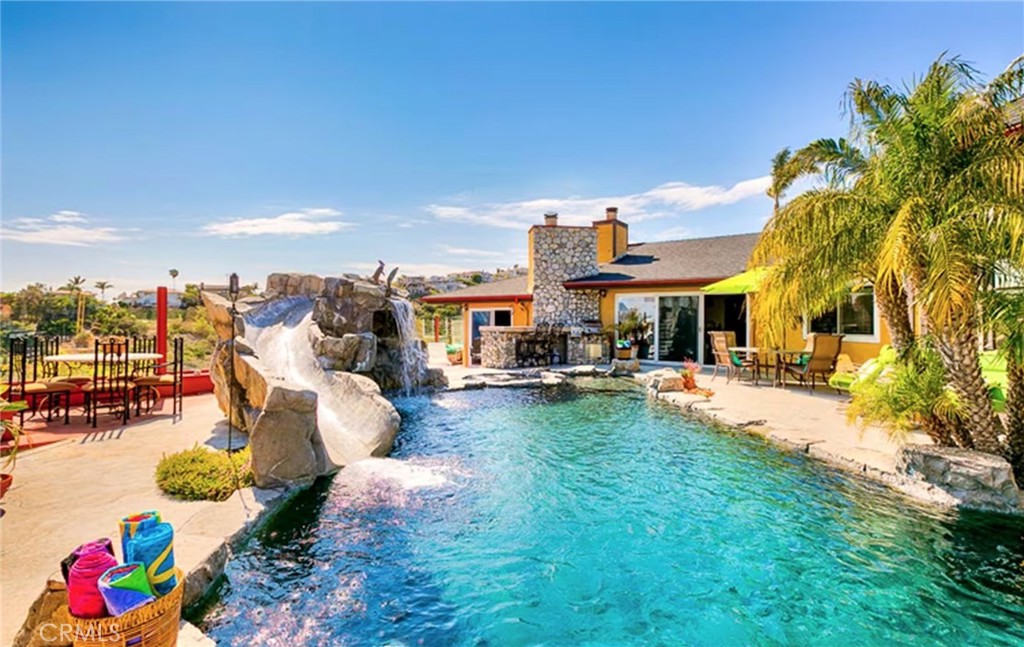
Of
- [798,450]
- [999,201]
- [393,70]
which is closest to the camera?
[999,201]

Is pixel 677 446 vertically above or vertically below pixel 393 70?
below

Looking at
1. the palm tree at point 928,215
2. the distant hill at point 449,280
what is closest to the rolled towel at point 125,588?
the palm tree at point 928,215

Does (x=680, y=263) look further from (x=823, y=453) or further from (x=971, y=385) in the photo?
(x=971, y=385)

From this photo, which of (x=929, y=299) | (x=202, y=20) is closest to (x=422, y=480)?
(x=929, y=299)

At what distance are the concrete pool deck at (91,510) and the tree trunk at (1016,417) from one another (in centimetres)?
832

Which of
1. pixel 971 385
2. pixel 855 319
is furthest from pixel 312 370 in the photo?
pixel 855 319

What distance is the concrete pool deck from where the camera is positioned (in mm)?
3205

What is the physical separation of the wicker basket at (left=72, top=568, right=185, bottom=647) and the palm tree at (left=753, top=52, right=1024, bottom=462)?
654 centimetres

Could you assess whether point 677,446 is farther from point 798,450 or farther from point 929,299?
point 929,299

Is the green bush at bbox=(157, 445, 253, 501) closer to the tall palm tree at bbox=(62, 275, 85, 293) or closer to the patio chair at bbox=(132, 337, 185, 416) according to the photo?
the patio chair at bbox=(132, 337, 185, 416)

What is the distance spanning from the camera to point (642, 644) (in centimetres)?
323

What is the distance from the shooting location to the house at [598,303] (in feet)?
53.3

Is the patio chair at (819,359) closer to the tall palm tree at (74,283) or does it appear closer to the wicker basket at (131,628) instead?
the wicker basket at (131,628)

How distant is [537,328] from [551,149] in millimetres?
6216
